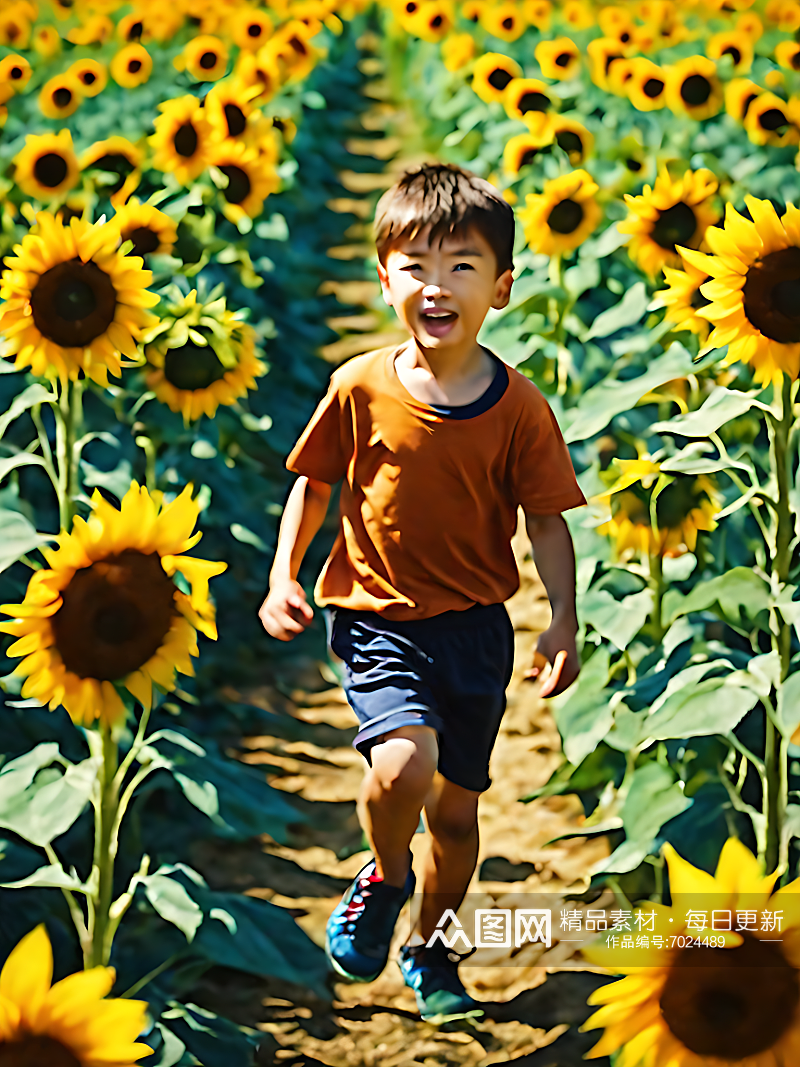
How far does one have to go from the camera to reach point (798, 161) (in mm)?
4949

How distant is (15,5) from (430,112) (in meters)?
3.00

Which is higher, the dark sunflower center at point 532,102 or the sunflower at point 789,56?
the sunflower at point 789,56

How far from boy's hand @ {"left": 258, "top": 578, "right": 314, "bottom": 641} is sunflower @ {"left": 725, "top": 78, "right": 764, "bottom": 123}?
3717 millimetres

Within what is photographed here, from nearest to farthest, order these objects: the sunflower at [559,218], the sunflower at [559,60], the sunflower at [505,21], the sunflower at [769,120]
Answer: the sunflower at [559,218] < the sunflower at [769,120] < the sunflower at [559,60] < the sunflower at [505,21]

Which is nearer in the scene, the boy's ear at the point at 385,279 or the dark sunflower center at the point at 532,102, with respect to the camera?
the boy's ear at the point at 385,279

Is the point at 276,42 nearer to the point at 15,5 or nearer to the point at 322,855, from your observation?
the point at 15,5

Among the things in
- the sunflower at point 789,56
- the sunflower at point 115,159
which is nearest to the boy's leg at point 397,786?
the sunflower at point 115,159

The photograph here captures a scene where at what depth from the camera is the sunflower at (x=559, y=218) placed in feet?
11.3

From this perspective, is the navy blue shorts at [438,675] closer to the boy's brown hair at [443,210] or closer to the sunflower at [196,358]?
the boy's brown hair at [443,210]

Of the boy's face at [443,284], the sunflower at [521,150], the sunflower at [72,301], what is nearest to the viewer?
the boy's face at [443,284]

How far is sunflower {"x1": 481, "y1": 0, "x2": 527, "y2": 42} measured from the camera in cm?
745

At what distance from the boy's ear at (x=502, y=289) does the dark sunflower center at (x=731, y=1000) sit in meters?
0.90

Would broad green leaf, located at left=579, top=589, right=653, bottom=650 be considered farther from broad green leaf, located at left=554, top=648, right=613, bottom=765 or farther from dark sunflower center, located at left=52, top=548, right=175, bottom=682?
dark sunflower center, located at left=52, top=548, right=175, bottom=682

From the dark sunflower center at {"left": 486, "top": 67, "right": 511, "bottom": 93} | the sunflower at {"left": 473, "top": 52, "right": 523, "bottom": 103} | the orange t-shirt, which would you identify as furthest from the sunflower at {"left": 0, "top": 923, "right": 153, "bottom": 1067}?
the dark sunflower center at {"left": 486, "top": 67, "right": 511, "bottom": 93}
